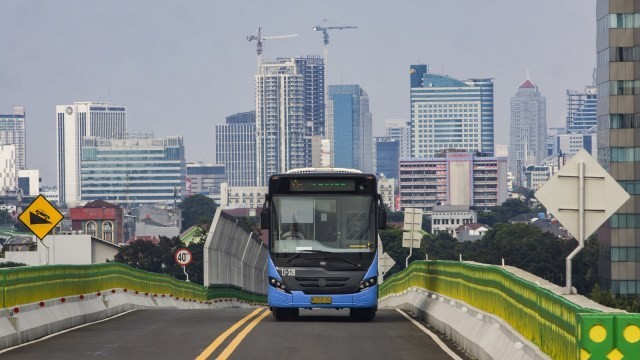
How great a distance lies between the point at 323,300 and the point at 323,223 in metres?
1.51

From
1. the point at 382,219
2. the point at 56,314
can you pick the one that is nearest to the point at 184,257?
the point at 382,219

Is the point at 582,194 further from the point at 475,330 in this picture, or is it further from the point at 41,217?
the point at 41,217

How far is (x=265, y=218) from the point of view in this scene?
30312 mm

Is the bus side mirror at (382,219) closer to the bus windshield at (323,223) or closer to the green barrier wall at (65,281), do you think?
the bus windshield at (323,223)

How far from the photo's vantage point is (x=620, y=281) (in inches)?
5271

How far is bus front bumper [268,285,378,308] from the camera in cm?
3020

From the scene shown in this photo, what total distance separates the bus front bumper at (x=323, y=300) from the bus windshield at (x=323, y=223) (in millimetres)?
833

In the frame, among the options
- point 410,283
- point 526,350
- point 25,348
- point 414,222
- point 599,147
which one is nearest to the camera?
point 526,350

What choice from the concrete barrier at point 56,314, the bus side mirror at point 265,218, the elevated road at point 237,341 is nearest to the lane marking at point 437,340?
the elevated road at point 237,341

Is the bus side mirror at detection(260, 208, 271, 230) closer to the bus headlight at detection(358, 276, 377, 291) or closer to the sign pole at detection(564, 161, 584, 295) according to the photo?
the bus headlight at detection(358, 276, 377, 291)

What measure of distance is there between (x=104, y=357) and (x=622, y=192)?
738 cm

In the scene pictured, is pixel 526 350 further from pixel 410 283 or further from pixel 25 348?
pixel 410 283

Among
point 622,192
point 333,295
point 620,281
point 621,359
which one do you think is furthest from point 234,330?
point 620,281

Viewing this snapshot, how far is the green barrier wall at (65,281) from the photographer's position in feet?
83.6
